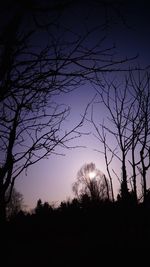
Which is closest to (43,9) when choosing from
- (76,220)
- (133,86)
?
(133,86)

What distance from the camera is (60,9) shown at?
229cm

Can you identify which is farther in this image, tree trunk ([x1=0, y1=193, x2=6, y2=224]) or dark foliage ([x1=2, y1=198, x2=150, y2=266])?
dark foliage ([x1=2, y1=198, x2=150, y2=266])

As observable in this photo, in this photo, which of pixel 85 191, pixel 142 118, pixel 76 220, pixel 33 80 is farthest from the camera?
pixel 85 191

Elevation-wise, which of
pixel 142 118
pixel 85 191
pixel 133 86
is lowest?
pixel 142 118

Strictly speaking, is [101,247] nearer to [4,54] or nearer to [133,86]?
[133,86]

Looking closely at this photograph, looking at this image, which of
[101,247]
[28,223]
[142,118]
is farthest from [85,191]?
[142,118]

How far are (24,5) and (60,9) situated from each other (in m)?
0.34

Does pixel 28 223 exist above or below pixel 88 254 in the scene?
above

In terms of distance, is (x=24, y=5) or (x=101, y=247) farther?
(x=101, y=247)

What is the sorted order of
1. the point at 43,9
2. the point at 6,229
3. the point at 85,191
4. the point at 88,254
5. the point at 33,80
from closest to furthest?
the point at 43,9
the point at 33,80
the point at 6,229
the point at 88,254
the point at 85,191

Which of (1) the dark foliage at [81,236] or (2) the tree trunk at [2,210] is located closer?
(2) the tree trunk at [2,210]

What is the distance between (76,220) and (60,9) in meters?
21.1

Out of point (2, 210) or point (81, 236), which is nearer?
point (2, 210)

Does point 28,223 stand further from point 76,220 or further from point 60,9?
point 60,9
